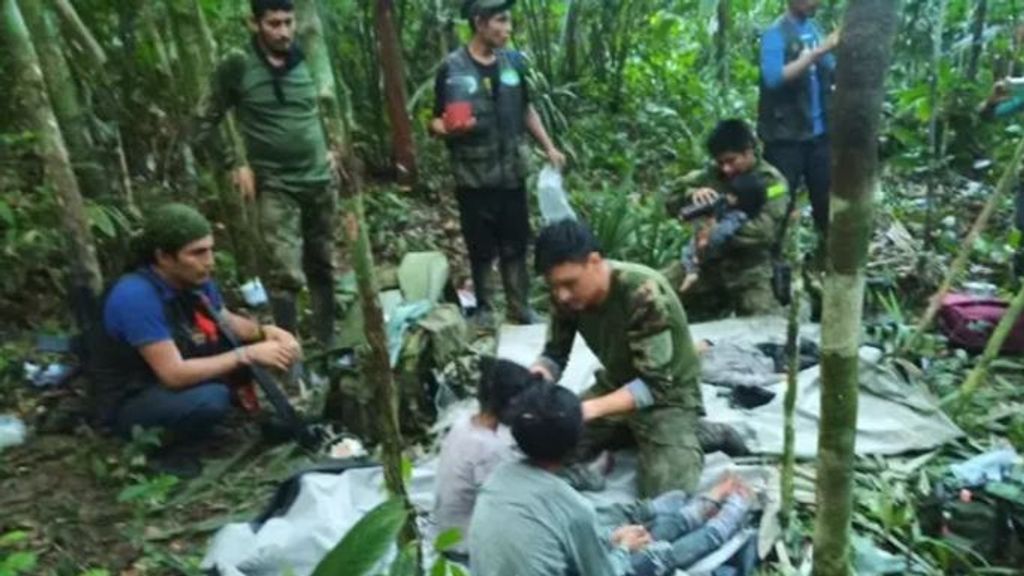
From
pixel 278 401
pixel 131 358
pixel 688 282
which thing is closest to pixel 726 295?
pixel 688 282

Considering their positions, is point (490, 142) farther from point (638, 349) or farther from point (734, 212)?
point (638, 349)

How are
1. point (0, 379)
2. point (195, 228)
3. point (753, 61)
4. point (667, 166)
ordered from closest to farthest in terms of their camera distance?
point (195, 228) → point (0, 379) → point (667, 166) → point (753, 61)

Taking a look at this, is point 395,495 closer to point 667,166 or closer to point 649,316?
point 649,316

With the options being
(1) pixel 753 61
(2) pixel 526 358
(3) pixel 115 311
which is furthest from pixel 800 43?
(1) pixel 753 61

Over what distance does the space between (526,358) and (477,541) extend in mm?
2402

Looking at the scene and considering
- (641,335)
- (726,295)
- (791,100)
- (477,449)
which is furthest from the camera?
(726,295)

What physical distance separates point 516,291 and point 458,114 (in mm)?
1067

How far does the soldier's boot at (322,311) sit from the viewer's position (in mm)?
5617

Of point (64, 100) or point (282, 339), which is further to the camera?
point (64, 100)

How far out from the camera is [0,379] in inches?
203

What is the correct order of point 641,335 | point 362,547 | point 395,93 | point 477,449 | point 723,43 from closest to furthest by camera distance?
1. point 362,547
2. point 477,449
3. point 641,335
4. point 395,93
5. point 723,43

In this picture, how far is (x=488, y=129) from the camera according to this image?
573 centimetres

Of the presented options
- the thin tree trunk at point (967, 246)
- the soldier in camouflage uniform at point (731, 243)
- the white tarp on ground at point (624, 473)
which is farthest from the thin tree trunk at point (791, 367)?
the soldier in camouflage uniform at point (731, 243)

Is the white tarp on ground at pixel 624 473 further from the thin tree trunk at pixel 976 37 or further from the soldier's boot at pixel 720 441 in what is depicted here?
the thin tree trunk at pixel 976 37
